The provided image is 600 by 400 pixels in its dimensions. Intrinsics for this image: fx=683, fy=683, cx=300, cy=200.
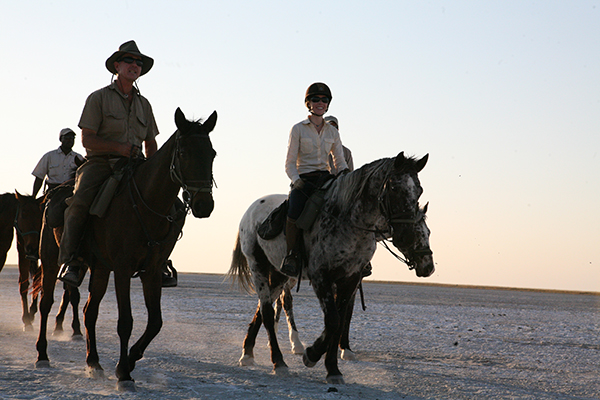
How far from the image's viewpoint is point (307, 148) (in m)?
9.24

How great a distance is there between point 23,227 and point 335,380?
8.06 m

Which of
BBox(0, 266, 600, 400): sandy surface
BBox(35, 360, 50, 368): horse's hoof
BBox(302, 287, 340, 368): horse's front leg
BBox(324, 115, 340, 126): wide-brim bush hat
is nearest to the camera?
BBox(0, 266, 600, 400): sandy surface

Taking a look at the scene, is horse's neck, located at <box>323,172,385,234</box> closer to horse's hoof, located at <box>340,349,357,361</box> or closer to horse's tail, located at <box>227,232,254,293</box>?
horse's hoof, located at <box>340,349,357,361</box>

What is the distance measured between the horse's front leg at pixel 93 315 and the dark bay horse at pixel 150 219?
2cm

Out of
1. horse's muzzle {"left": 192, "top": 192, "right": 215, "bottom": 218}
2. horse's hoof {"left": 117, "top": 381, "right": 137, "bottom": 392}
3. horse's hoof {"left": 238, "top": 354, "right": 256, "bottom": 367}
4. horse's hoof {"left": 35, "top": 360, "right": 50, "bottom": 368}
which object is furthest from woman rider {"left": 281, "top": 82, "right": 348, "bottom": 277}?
horse's hoof {"left": 35, "top": 360, "right": 50, "bottom": 368}

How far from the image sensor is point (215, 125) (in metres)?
6.96

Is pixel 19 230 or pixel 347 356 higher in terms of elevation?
pixel 19 230

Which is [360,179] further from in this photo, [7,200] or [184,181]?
[7,200]

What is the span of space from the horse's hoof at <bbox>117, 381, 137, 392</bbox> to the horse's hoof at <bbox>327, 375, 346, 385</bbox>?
222 centimetres

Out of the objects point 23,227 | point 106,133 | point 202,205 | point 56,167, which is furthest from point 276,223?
point 23,227

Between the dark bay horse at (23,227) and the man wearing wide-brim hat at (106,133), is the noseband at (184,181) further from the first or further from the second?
the dark bay horse at (23,227)

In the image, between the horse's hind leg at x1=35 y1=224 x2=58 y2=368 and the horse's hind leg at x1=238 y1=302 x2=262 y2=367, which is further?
the horse's hind leg at x1=238 y1=302 x2=262 y2=367

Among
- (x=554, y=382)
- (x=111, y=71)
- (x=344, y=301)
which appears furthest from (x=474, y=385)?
(x=111, y=71)

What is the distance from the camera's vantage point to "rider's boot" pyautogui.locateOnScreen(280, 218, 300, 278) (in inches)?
331
